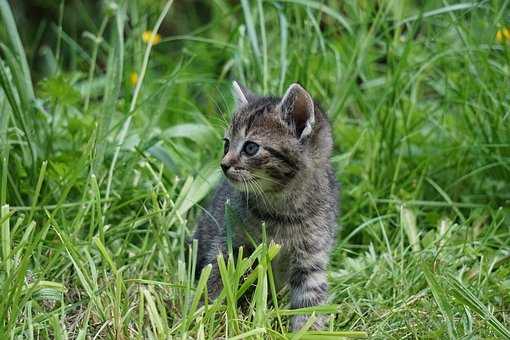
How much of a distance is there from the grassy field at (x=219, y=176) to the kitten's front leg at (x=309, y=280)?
125mm

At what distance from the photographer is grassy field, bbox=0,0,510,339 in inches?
143

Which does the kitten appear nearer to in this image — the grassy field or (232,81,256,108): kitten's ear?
(232,81,256,108): kitten's ear

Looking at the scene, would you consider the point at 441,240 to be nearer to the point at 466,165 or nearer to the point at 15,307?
the point at 466,165

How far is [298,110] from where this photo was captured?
163 inches

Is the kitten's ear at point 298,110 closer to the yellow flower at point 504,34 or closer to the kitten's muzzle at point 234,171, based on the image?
the kitten's muzzle at point 234,171

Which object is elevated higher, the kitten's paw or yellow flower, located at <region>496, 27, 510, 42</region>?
yellow flower, located at <region>496, 27, 510, 42</region>

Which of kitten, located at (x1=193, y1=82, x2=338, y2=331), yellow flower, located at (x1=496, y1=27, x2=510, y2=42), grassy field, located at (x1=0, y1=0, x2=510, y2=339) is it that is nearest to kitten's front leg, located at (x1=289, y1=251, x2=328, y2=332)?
kitten, located at (x1=193, y1=82, x2=338, y2=331)

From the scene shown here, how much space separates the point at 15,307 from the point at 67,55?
265 inches

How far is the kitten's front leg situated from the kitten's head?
14.7 inches

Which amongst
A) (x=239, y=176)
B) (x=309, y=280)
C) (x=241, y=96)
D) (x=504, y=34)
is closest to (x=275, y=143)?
(x=239, y=176)

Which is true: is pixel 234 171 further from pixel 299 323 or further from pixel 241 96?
pixel 299 323

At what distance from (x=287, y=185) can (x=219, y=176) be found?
3.19ft

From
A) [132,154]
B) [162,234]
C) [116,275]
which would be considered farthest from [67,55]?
[116,275]

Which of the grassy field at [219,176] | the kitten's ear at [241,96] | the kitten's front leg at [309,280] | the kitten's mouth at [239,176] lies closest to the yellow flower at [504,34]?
the grassy field at [219,176]
